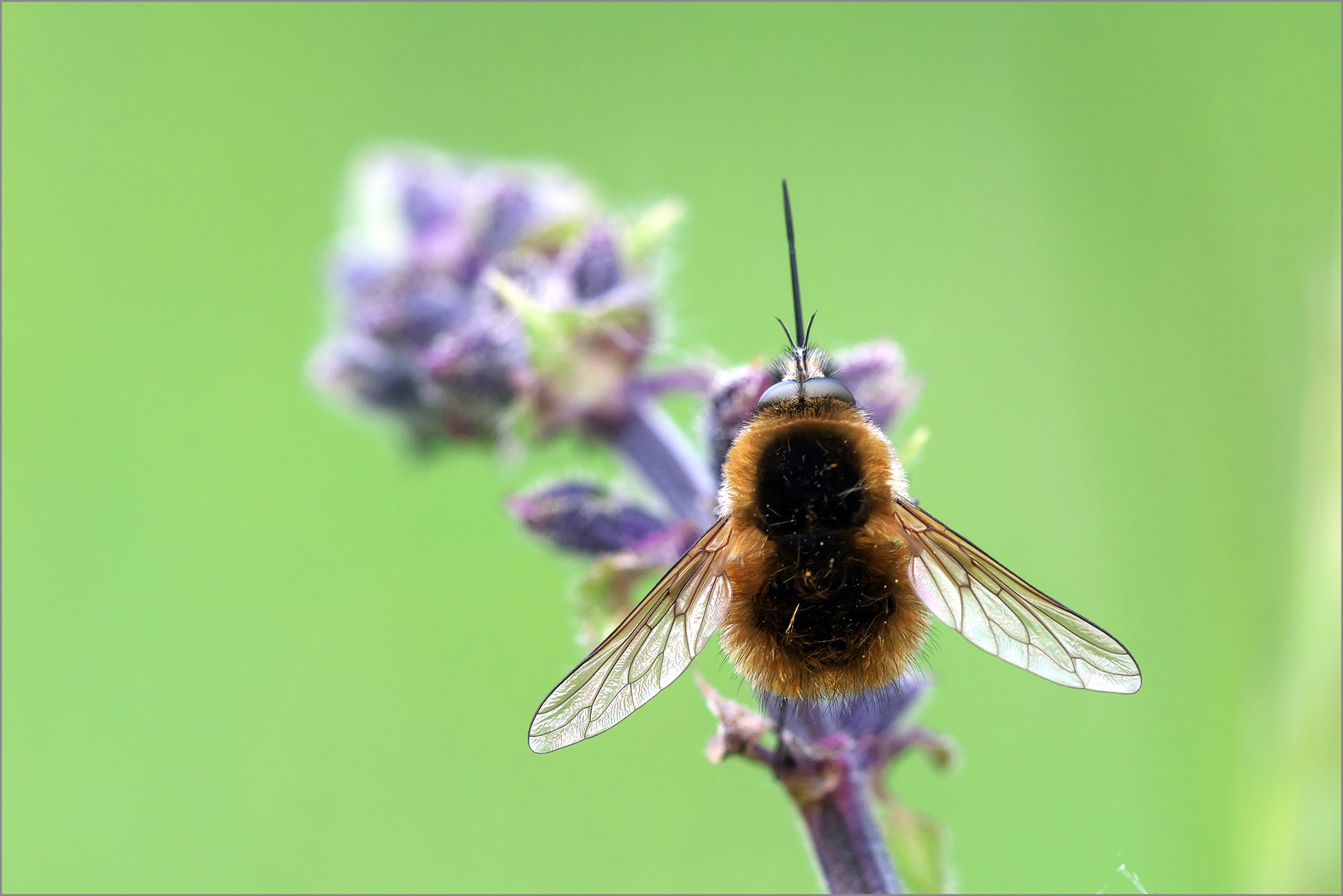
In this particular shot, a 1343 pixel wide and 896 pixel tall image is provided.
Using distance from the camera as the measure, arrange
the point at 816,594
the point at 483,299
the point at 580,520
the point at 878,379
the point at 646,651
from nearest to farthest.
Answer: the point at 816,594, the point at 646,651, the point at 878,379, the point at 580,520, the point at 483,299

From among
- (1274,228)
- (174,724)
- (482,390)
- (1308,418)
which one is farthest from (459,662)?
(1274,228)

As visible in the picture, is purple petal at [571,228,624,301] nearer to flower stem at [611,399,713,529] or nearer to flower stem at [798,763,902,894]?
flower stem at [611,399,713,529]

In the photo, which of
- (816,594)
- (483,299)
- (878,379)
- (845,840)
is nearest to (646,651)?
(816,594)

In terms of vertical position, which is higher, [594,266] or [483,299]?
[483,299]

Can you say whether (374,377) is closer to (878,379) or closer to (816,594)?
(878,379)

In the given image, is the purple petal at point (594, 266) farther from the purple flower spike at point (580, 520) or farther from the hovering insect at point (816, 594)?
the hovering insect at point (816, 594)

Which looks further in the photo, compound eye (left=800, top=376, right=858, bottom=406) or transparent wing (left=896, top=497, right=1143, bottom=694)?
compound eye (left=800, top=376, right=858, bottom=406)

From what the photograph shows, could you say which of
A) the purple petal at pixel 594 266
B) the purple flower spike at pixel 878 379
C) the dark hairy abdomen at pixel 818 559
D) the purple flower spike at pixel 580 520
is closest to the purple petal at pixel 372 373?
the purple petal at pixel 594 266

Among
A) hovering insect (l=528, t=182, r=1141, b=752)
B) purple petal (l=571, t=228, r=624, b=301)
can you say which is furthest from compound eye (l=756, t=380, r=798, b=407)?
purple petal (l=571, t=228, r=624, b=301)
